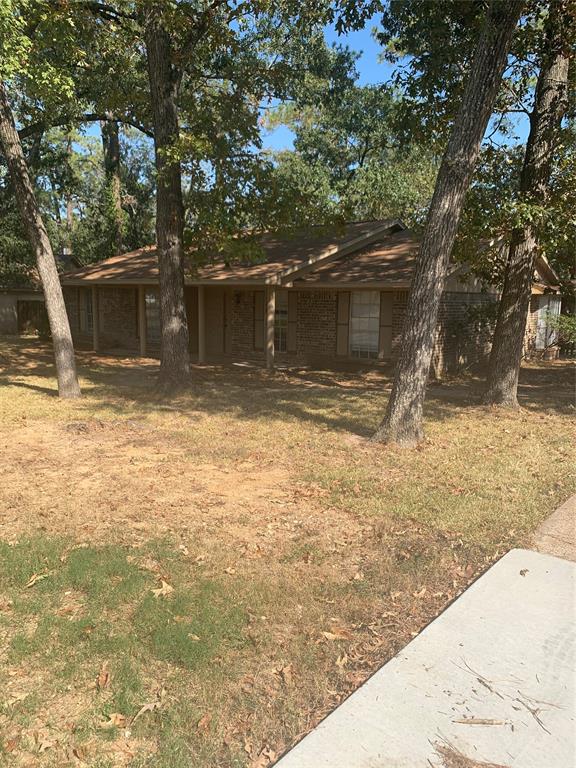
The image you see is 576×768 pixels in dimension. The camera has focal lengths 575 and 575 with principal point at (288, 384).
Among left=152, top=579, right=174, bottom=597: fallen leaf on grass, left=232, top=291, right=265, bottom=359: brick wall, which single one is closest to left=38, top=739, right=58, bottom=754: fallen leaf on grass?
left=152, top=579, right=174, bottom=597: fallen leaf on grass

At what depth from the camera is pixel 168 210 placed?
11391 mm

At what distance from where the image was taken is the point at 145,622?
3.58 meters

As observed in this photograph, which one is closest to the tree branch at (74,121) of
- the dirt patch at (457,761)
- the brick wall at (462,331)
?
the brick wall at (462,331)

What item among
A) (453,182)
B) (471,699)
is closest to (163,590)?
(471,699)

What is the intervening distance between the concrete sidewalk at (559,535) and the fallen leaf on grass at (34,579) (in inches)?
154

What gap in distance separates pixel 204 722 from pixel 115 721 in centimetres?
43

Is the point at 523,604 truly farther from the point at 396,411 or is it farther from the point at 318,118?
the point at 318,118

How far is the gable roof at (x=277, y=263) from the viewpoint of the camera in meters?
15.2

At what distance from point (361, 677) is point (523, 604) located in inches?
55.2

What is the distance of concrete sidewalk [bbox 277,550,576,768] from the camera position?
2.60 meters

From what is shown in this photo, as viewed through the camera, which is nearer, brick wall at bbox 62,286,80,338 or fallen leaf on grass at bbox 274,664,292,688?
fallen leaf on grass at bbox 274,664,292,688

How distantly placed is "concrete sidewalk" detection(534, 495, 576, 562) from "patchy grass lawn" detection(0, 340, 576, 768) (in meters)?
0.13

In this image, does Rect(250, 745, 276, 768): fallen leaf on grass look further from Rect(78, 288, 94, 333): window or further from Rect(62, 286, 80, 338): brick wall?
Rect(62, 286, 80, 338): brick wall

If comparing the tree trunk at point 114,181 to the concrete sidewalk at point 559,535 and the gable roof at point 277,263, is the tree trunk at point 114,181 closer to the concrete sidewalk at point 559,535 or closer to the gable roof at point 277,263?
the gable roof at point 277,263
